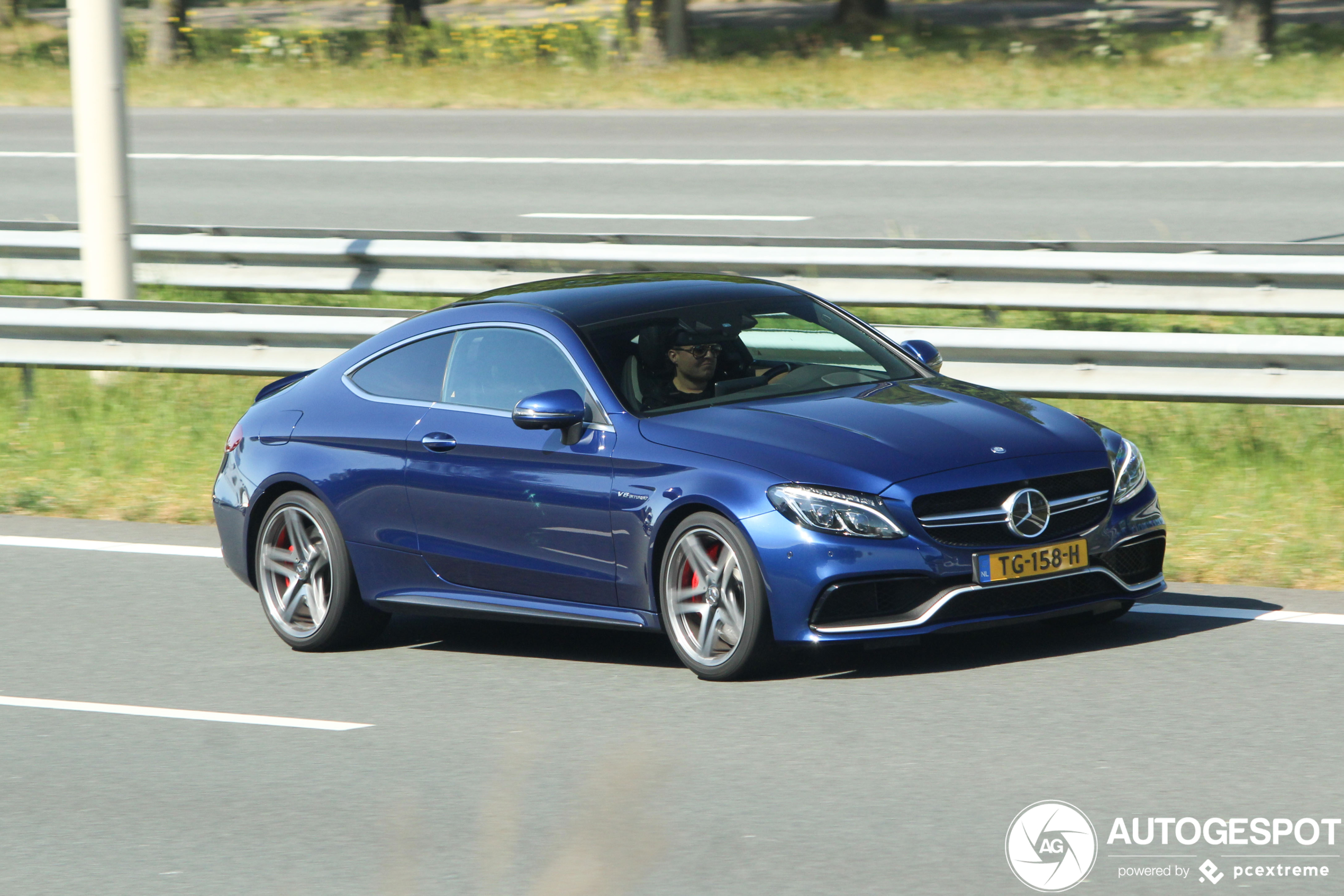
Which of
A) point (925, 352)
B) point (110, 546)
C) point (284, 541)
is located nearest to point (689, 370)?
point (925, 352)

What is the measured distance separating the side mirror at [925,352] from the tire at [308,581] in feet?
7.89

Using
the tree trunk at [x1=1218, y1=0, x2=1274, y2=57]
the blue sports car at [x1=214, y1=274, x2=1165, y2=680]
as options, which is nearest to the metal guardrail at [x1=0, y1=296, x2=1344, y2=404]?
the blue sports car at [x1=214, y1=274, x2=1165, y2=680]

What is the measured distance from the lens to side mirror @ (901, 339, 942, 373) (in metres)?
8.13

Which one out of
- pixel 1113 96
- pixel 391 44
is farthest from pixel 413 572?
pixel 391 44

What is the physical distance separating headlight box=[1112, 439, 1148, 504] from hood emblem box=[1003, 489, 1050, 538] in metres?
0.40

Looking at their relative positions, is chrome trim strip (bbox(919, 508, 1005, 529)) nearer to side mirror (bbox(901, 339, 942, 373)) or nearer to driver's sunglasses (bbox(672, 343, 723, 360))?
driver's sunglasses (bbox(672, 343, 723, 360))

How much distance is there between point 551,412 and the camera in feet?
23.7

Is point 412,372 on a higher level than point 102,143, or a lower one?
lower

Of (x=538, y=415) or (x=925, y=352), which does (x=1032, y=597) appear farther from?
(x=538, y=415)

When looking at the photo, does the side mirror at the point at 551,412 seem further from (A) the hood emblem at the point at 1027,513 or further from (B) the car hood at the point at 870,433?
(A) the hood emblem at the point at 1027,513

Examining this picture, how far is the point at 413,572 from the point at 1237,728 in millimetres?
3223

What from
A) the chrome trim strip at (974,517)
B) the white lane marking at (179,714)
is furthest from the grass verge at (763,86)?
the white lane marking at (179,714)

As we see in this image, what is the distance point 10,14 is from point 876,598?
39121 mm

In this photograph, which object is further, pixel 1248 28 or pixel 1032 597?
pixel 1248 28
